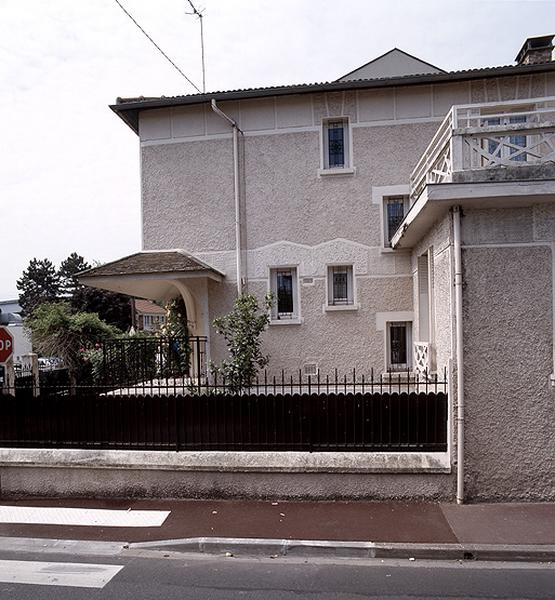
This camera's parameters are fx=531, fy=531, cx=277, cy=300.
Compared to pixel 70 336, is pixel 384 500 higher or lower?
lower

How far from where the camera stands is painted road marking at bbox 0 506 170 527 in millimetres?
6113

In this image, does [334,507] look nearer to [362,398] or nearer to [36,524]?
[362,398]

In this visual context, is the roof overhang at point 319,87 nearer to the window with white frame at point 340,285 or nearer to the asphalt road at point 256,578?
the window with white frame at point 340,285

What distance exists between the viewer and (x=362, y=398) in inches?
270

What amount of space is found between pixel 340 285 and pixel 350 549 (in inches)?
272

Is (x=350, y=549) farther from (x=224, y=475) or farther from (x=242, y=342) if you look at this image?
(x=242, y=342)

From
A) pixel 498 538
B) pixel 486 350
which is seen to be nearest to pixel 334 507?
pixel 498 538

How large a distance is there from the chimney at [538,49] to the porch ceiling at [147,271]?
27.3 ft

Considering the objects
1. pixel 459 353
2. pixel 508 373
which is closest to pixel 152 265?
pixel 459 353

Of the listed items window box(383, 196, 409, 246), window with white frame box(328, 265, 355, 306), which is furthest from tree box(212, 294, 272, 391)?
window box(383, 196, 409, 246)

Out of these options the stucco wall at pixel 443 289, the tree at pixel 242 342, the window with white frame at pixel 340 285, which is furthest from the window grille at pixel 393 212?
the tree at pixel 242 342

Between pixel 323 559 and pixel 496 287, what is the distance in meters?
3.67

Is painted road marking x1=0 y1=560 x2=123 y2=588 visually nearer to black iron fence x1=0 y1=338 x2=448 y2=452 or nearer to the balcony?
black iron fence x1=0 y1=338 x2=448 y2=452

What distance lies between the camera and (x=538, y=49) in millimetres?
11648
